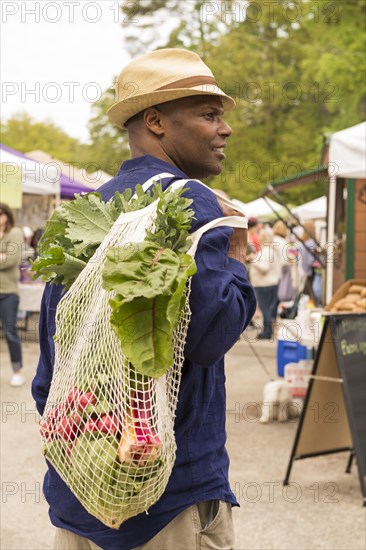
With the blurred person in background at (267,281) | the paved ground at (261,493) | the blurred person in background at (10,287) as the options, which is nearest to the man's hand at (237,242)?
the paved ground at (261,493)

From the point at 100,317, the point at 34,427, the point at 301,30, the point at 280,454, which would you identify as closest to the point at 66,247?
the point at 100,317

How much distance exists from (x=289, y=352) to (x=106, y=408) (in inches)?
327

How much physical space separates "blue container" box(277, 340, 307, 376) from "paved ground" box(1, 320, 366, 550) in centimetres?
149

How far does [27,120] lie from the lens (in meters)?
63.8

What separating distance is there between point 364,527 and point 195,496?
11.0ft

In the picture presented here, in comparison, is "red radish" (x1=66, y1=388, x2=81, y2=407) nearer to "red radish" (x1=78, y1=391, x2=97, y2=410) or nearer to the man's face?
"red radish" (x1=78, y1=391, x2=97, y2=410)

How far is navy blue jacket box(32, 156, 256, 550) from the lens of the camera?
2.04m

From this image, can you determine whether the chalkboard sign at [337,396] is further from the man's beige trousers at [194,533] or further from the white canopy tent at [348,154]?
the man's beige trousers at [194,533]

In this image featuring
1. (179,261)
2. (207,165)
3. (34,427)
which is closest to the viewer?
(179,261)

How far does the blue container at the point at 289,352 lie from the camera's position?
994 cm

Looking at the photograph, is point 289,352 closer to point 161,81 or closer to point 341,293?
point 341,293

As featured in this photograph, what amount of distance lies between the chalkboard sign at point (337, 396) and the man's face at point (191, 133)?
3.64 m

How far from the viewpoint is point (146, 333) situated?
1.93m

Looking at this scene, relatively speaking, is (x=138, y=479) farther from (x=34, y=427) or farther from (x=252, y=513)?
(x=34, y=427)
